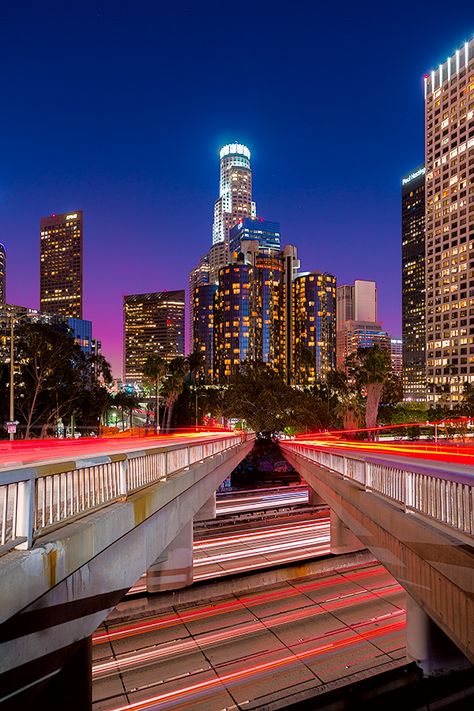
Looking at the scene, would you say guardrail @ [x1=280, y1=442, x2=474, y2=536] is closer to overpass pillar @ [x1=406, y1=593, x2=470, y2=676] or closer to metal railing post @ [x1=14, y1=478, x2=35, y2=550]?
overpass pillar @ [x1=406, y1=593, x2=470, y2=676]

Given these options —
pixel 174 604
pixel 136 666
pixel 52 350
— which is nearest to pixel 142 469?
pixel 136 666

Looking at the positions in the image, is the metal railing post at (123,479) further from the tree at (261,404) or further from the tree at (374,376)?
the tree at (261,404)

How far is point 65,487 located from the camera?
6.37 meters

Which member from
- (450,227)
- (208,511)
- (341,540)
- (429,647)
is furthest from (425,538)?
(450,227)

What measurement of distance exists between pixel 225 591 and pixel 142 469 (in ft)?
56.0

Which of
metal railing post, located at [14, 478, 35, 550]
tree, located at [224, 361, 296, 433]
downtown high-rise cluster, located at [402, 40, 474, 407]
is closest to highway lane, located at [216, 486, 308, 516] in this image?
tree, located at [224, 361, 296, 433]

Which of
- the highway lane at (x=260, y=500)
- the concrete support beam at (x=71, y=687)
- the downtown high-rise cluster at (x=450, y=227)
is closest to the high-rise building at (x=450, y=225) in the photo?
the downtown high-rise cluster at (x=450, y=227)

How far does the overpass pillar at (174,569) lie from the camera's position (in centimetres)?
2439

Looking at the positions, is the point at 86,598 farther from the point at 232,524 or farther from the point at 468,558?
the point at 232,524

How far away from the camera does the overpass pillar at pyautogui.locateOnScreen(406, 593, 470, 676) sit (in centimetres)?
1418

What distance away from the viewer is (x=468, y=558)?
6488 mm

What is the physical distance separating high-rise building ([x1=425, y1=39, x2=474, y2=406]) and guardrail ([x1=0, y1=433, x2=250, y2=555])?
148m

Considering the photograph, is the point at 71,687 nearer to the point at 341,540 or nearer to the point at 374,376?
the point at 341,540

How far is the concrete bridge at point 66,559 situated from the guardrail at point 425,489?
465 centimetres
